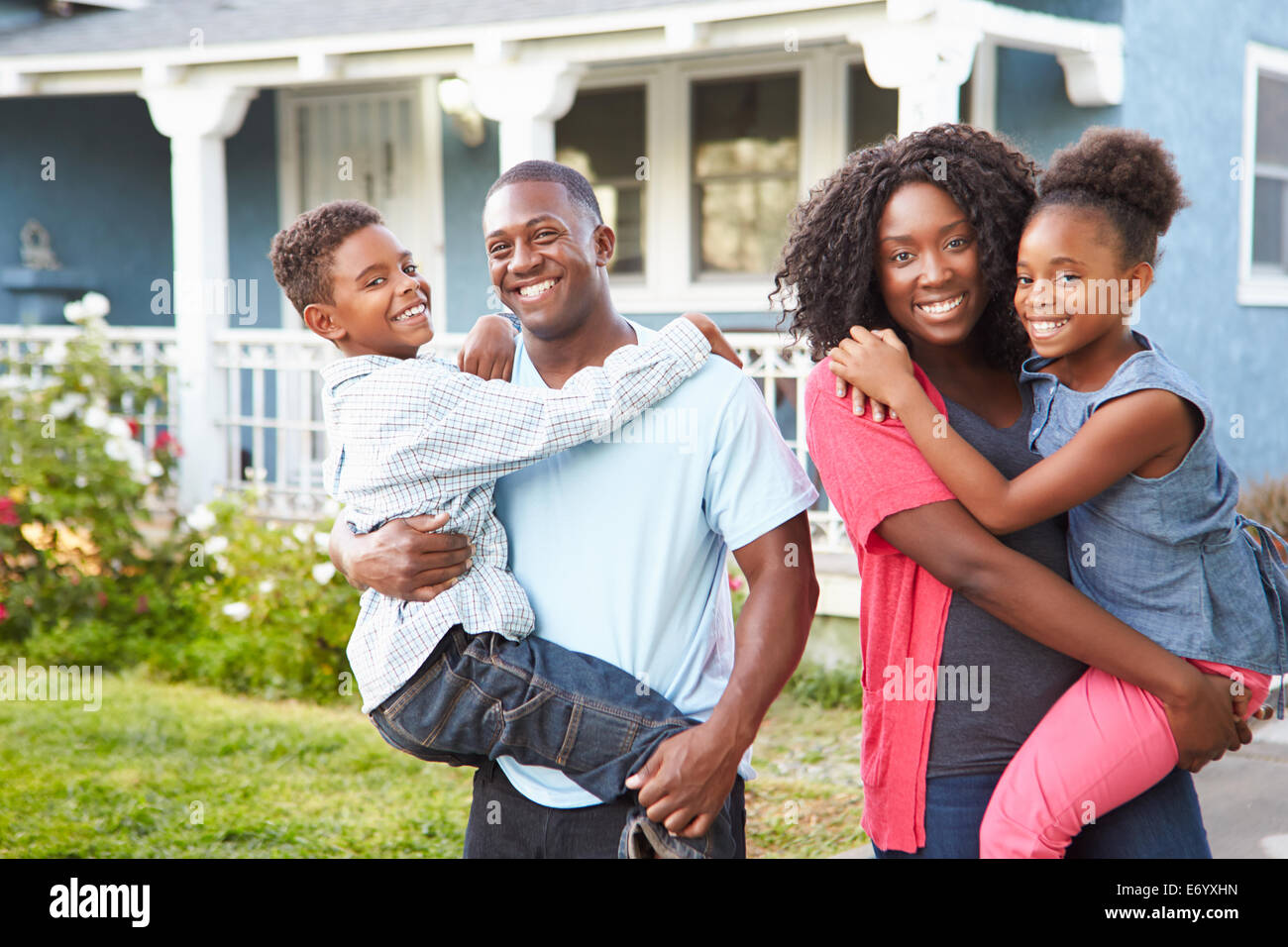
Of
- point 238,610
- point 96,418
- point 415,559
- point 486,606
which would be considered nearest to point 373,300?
point 415,559

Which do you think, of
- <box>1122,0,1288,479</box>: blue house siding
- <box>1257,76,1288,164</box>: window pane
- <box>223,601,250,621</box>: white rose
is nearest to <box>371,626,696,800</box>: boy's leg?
Answer: <box>223,601,250,621</box>: white rose

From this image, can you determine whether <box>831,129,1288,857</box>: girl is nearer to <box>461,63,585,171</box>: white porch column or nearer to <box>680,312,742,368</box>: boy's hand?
<box>680,312,742,368</box>: boy's hand

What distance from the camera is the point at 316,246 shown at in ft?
7.79

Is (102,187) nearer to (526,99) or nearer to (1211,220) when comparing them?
(526,99)

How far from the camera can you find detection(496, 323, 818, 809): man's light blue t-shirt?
2055mm

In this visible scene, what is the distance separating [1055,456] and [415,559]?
102 centimetres

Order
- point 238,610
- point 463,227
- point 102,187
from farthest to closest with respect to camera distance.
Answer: point 102,187, point 463,227, point 238,610

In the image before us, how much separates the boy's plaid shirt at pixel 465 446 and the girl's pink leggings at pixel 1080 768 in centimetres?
81

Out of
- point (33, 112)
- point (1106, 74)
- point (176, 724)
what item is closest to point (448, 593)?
point (176, 724)

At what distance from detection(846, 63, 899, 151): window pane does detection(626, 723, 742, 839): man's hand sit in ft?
22.4

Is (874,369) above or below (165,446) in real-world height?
above

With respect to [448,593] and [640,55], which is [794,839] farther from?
[640,55]

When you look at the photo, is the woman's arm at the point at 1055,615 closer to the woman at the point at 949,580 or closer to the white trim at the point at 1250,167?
the woman at the point at 949,580

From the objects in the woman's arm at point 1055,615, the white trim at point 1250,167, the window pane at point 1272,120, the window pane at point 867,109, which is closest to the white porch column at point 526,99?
the window pane at point 867,109
